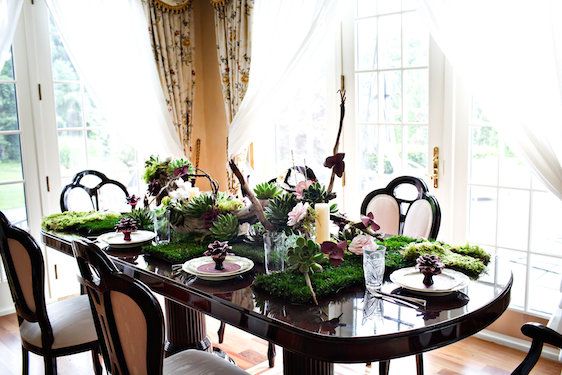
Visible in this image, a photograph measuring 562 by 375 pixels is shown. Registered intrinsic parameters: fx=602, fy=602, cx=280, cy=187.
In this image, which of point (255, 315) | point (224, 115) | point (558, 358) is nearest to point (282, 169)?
point (224, 115)

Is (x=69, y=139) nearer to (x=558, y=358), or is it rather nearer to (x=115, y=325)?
(x=115, y=325)

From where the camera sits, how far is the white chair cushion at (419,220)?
2.61m

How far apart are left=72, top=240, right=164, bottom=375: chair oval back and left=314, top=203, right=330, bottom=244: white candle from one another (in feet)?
2.41

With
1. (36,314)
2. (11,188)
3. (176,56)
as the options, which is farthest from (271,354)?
(176,56)

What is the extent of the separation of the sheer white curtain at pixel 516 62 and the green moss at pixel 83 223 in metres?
1.90

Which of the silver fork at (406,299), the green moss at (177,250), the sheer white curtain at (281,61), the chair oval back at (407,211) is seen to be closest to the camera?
the silver fork at (406,299)

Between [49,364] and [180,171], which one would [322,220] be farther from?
[49,364]

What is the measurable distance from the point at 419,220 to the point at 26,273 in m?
1.64

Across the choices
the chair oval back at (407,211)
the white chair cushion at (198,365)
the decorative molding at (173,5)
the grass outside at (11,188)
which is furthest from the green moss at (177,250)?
the decorative molding at (173,5)

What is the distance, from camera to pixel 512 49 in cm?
289

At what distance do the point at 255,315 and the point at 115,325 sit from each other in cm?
41

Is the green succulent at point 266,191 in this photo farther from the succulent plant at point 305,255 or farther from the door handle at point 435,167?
the door handle at point 435,167

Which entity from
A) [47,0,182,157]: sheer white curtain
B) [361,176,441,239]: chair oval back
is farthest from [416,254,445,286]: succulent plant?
[47,0,182,157]: sheer white curtain

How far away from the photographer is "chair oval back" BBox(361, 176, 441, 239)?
2.60 meters
